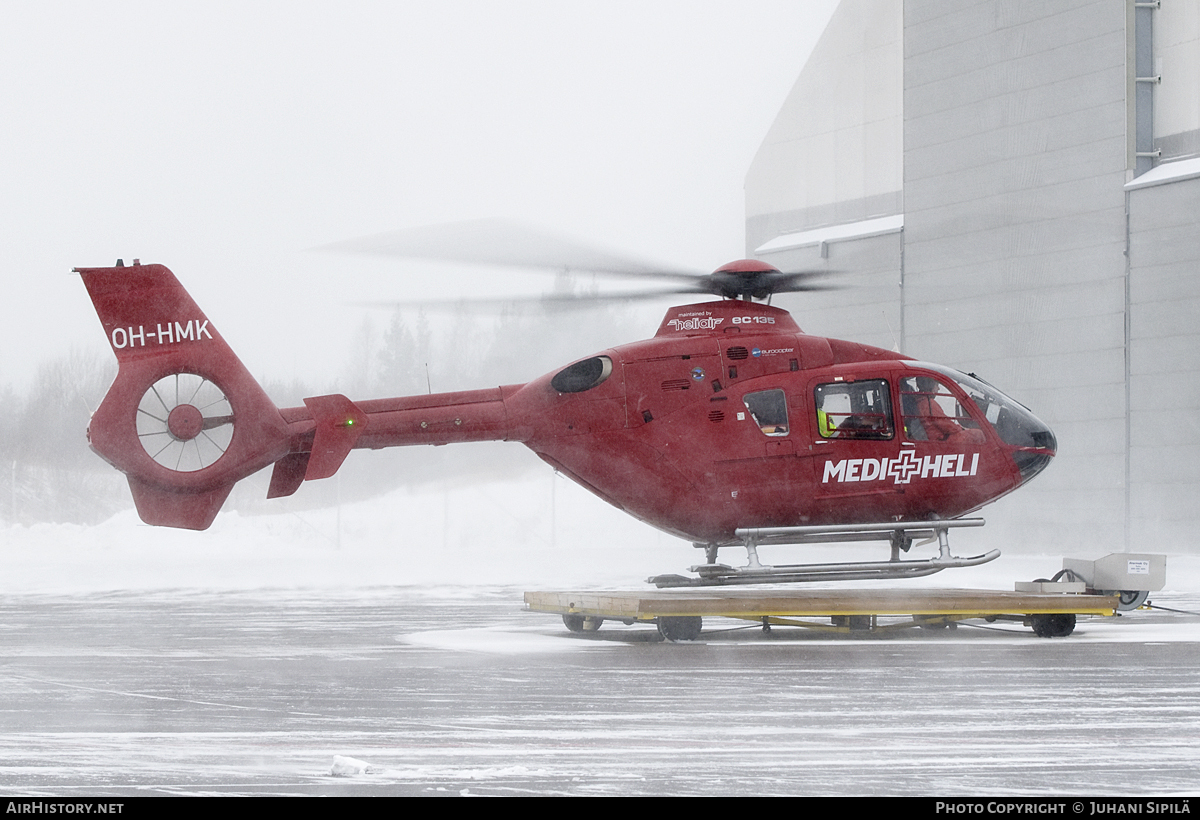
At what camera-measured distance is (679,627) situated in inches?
471

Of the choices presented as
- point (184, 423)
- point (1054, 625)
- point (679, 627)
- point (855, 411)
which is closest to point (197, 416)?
point (184, 423)

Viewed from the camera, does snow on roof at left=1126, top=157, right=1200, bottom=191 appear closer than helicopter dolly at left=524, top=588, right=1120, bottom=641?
No

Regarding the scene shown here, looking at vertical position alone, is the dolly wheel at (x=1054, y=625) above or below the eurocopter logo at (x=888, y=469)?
below

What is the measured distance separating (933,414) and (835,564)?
6.79 feet

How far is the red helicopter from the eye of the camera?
12.4 m

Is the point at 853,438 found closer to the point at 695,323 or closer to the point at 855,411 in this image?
the point at 855,411

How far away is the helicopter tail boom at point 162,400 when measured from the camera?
11938 mm

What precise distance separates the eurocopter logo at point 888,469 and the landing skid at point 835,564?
0.49 metres

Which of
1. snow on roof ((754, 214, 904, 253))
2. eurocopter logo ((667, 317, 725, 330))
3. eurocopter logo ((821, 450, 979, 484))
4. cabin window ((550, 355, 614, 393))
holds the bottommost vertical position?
eurocopter logo ((821, 450, 979, 484))

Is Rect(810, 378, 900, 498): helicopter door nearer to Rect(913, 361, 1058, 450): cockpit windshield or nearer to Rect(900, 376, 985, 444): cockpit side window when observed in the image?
Rect(900, 376, 985, 444): cockpit side window

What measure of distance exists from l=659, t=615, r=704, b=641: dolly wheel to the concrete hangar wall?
15024mm

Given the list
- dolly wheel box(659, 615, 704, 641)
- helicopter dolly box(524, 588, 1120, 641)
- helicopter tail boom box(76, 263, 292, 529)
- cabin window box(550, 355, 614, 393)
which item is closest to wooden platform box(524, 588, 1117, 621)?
helicopter dolly box(524, 588, 1120, 641)

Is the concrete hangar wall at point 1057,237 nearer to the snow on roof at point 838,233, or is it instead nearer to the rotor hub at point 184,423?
the snow on roof at point 838,233

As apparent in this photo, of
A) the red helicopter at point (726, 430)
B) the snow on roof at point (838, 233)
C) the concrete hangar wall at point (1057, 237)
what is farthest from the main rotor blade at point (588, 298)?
the snow on roof at point (838, 233)
